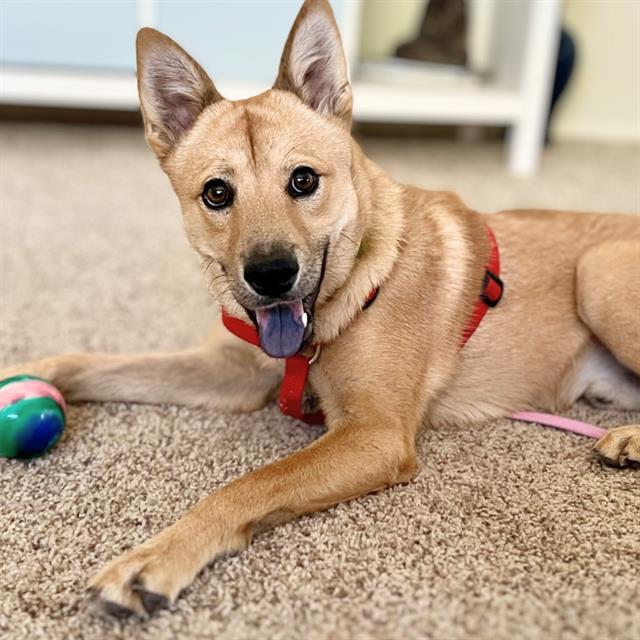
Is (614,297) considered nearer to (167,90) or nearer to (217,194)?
(217,194)

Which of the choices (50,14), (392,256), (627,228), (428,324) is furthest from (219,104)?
(50,14)

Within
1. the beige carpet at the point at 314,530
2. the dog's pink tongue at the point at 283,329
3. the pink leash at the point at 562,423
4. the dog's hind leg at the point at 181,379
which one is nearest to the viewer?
the beige carpet at the point at 314,530

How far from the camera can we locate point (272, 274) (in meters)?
1.43

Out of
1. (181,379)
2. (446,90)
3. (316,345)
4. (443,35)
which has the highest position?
(443,35)

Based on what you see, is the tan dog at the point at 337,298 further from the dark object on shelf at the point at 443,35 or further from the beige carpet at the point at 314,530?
the dark object on shelf at the point at 443,35

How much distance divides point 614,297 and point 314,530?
2.98 ft

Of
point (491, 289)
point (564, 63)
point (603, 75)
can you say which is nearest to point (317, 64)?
point (491, 289)

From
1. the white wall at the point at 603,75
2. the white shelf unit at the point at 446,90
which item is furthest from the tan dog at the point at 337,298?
the white wall at the point at 603,75

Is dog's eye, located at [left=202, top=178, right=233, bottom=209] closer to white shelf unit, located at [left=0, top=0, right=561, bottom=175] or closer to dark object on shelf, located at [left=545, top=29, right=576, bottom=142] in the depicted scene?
white shelf unit, located at [left=0, top=0, right=561, bottom=175]

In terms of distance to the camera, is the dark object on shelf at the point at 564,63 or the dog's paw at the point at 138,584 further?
the dark object on shelf at the point at 564,63

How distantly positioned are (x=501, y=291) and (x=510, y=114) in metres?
2.52

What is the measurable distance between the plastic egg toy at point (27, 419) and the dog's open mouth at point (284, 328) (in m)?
0.47

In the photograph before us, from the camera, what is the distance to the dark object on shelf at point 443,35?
4.43 m

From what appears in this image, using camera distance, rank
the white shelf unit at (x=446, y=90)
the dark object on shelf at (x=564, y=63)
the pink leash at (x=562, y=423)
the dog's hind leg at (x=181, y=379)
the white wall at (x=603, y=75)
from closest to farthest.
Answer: the pink leash at (x=562, y=423)
the dog's hind leg at (x=181, y=379)
the white shelf unit at (x=446, y=90)
the dark object on shelf at (x=564, y=63)
the white wall at (x=603, y=75)
